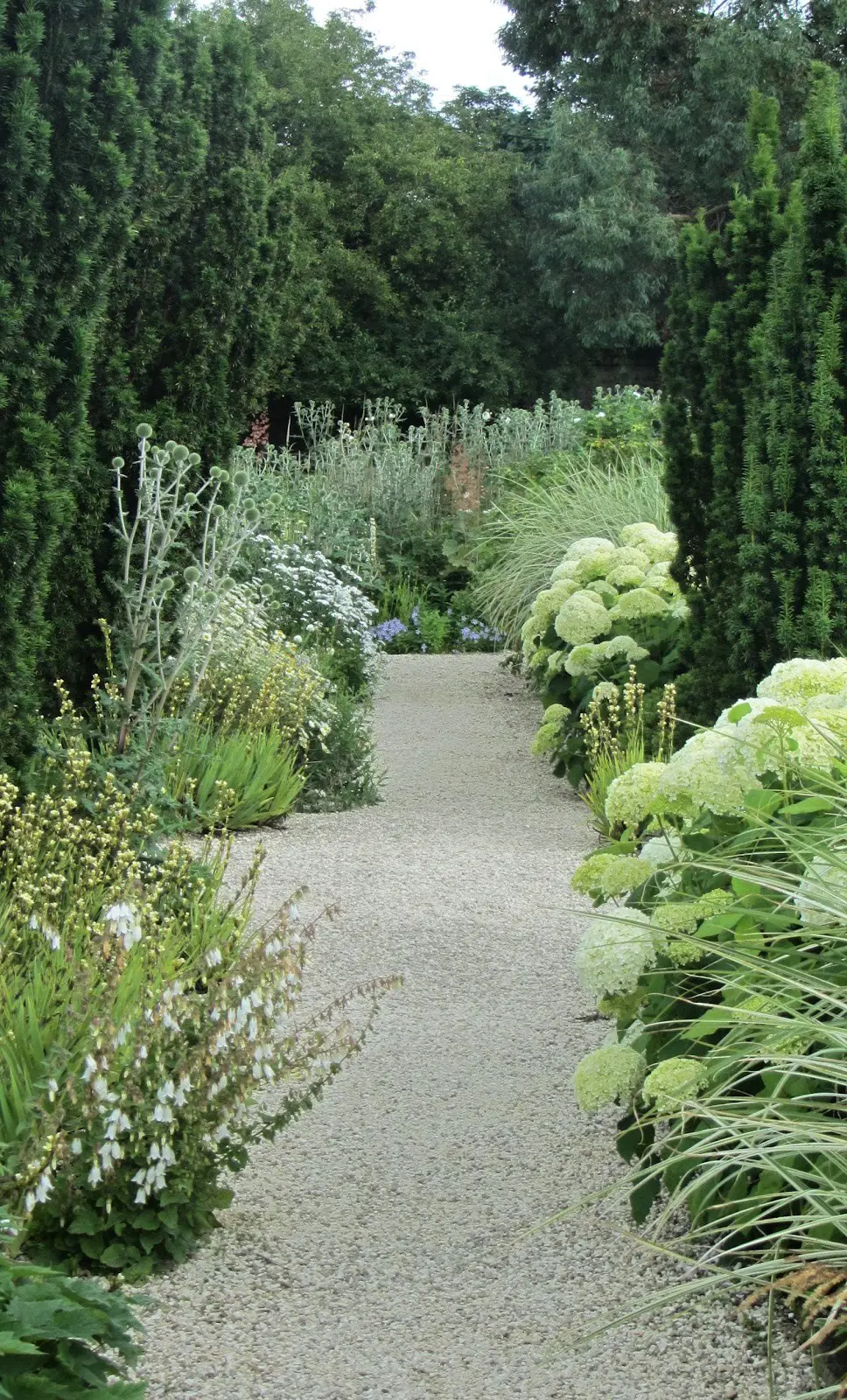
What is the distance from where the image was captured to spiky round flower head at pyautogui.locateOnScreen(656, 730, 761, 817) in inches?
107

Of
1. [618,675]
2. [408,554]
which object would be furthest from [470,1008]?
[408,554]

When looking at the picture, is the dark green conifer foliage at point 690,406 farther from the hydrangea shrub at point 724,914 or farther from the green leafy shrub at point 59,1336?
the green leafy shrub at point 59,1336

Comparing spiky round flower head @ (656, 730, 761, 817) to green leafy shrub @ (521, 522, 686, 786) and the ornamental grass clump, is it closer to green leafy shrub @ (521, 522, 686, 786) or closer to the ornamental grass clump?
the ornamental grass clump

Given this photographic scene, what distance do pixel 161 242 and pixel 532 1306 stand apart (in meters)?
3.91

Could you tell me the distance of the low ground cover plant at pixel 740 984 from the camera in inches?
79.4

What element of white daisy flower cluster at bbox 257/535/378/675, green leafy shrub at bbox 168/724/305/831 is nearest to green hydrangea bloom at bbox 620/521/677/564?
white daisy flower cluster at bbox 257/535/378/675

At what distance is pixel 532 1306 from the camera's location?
2.36 m

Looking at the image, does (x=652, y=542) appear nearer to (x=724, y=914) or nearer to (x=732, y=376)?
(x=732, y=376)

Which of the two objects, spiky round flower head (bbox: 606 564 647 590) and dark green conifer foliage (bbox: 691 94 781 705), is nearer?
dark green conifer foliage (bbox: 691 94 781 705)

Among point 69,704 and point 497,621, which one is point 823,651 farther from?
point 497,621

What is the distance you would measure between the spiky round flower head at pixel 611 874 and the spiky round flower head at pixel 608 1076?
35cm

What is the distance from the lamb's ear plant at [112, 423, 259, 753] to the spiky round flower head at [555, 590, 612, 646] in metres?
1.70

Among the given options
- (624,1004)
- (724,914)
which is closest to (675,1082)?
(724,914)

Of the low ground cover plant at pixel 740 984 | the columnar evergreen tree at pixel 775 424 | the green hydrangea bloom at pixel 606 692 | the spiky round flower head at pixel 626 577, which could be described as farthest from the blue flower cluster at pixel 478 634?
the low ground cover plant at pixel 740 984
